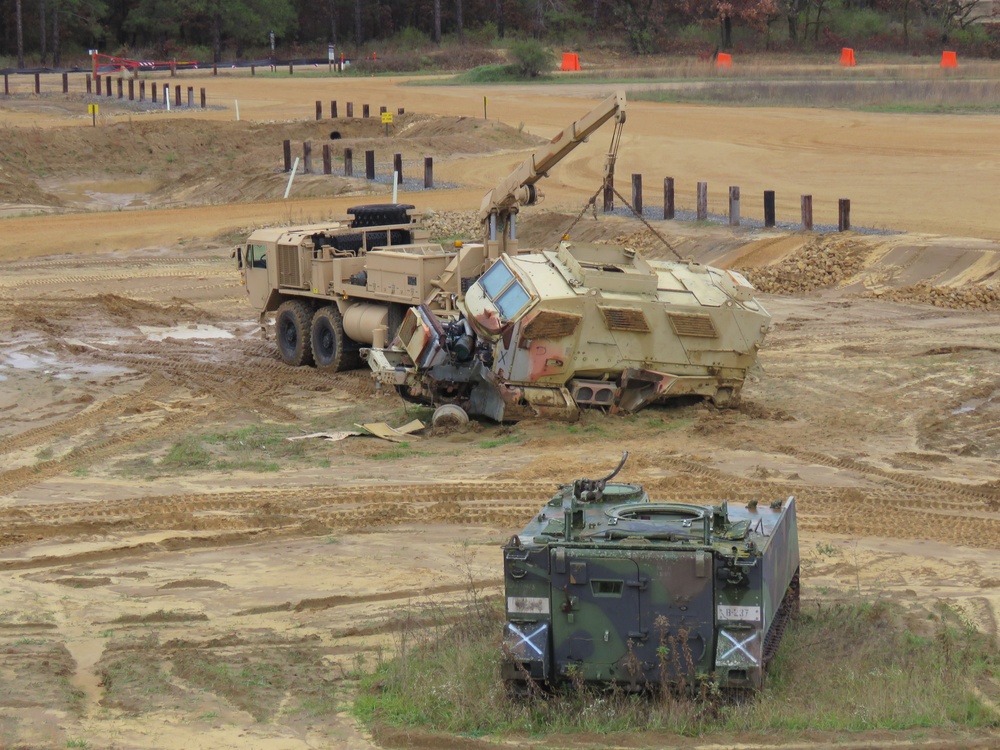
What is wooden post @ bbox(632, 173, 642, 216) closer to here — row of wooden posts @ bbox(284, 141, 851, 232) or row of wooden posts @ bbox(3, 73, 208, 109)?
row of wooden posts @ bbox(284, 141, 851, 232)

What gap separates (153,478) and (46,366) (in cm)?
670

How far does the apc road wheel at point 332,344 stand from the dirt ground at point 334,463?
0.26 metres

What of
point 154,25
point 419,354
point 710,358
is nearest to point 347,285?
point 419,354

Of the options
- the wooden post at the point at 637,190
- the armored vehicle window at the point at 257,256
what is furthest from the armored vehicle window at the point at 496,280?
the wooden post at the point at 637,190

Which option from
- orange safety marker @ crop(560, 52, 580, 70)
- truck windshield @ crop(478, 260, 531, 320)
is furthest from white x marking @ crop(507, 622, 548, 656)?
orange safety marker @ crop(560, 52, 580, 70)

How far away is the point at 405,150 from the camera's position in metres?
42.0

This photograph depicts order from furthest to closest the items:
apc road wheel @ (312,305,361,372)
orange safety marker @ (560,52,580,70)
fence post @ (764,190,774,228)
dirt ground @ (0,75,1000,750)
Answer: orange safety marker @ (560,52,580,70)
fence post @ (764,190,774,228)
apc road wheel @ (312,305,361,372)
dirt ground @ (0,75,1000,750)

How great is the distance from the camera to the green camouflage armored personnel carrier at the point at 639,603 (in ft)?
26.9

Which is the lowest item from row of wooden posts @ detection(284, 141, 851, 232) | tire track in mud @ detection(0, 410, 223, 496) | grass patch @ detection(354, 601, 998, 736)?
tire track in mud @ detection(0, 410, 223, 496)

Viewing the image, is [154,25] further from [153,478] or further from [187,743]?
[187,743]

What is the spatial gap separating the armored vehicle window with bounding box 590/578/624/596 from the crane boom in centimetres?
1131

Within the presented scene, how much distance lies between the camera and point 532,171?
20.1m

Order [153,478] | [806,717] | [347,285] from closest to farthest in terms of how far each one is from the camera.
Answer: [806,717], [153,478], [347,285]

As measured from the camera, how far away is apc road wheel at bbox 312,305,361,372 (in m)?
21.1
